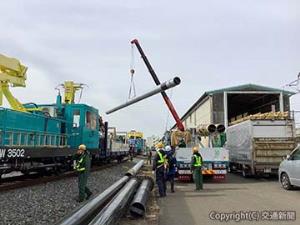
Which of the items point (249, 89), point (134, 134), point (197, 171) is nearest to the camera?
point (197, 171)

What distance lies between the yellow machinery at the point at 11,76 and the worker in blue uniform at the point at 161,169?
5.86 metres

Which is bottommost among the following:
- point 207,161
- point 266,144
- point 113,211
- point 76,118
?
point 113,211

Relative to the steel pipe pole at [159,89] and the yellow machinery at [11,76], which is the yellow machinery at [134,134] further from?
the yellow machinery at [11,76]

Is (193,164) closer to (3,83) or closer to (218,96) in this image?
(3,83)

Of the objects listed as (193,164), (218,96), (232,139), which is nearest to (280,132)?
(232,139)

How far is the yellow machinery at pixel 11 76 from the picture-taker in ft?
50.6

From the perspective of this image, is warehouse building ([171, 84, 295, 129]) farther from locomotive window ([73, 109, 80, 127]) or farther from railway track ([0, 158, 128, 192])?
railway track ([0, 158, 128, 192])

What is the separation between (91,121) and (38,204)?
11234 millimetres

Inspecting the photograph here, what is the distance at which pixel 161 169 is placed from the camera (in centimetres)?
1471

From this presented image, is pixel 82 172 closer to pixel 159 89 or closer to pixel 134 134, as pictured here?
pixel 159 89

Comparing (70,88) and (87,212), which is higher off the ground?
(70,88)

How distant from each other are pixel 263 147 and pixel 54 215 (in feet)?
44.6

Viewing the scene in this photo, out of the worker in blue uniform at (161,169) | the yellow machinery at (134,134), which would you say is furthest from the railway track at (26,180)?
the yellow machinery at (134,134)

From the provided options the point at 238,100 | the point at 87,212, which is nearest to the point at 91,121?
the point at 87,212
